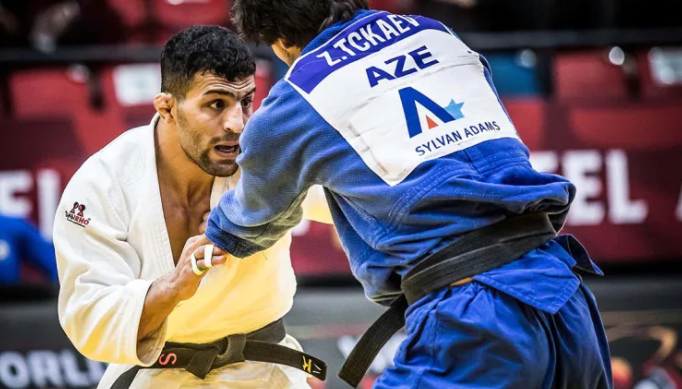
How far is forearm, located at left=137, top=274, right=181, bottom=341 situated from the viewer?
2754 millimetres

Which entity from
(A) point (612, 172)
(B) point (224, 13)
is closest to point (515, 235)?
(A) point (612, 172)

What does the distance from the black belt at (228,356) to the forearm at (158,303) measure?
244 mm

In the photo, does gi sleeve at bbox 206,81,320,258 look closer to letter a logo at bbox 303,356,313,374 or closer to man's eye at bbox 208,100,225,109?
man's eye at bbox 208,100,225,109

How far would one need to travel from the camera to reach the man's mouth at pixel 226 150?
301 cm

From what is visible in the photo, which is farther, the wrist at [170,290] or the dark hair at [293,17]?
the wrist at [170,290]

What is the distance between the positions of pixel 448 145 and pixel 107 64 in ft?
12.8

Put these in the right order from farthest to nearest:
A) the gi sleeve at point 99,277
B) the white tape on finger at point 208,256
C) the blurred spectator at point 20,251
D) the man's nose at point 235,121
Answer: the blurred spectator at point 20,251 < the man's nose at point 235,121 < the gi sleeve at point 99,277 < the white tape on finger at point 208,256

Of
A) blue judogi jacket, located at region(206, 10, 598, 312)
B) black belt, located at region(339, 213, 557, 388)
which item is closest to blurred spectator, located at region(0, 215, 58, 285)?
blue judogi jacket, located at region(206, 10, 598, 312)

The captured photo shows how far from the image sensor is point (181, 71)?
3.00 metres

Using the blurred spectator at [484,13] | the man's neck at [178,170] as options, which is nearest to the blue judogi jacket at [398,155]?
the man's neck at [178,170]

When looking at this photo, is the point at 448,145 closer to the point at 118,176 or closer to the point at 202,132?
the point at 202,132

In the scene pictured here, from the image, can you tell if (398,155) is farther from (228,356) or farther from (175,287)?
(228,356)

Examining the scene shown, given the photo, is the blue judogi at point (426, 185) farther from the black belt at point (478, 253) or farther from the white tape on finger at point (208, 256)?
the white tape on finger at point (208, 256)

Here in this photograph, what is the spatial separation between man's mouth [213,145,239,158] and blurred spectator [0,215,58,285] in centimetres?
293
